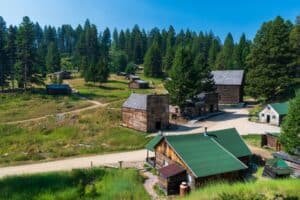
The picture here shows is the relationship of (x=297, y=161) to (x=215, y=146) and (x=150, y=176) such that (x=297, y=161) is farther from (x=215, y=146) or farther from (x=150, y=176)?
(x=150, y=176)

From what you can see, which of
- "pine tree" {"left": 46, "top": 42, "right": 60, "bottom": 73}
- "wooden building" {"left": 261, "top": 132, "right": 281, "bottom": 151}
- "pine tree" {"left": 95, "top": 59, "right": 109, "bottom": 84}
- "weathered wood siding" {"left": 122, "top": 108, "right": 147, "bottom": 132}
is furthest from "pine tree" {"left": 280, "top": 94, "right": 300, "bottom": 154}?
"pine tree" {"left": 46, "top": 42, "right": 60, "bottom": 73}

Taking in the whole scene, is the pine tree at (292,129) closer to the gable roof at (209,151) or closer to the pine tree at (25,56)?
the gable roof at (209,151)

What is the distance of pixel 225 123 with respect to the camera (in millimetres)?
42281

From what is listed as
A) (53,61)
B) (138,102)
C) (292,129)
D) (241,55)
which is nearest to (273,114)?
(138,102)

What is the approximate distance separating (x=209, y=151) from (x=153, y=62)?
67238 mm

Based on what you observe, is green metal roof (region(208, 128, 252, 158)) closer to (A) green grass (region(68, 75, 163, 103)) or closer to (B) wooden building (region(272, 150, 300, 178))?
(B) wooden building (region(272, 150, 300, 178))

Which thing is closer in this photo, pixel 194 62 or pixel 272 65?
pixel 272 65

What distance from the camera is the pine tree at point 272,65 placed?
161ft

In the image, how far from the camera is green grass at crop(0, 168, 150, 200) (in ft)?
63.1

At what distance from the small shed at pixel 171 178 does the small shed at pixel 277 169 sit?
21.2 ft

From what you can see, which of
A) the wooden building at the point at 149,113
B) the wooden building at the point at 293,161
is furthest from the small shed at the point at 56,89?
the wooden building at the point at 293,161

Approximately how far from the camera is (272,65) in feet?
162

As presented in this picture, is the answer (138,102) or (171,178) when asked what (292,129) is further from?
(138,102)

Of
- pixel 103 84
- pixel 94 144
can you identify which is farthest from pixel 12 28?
pixel 94 144
